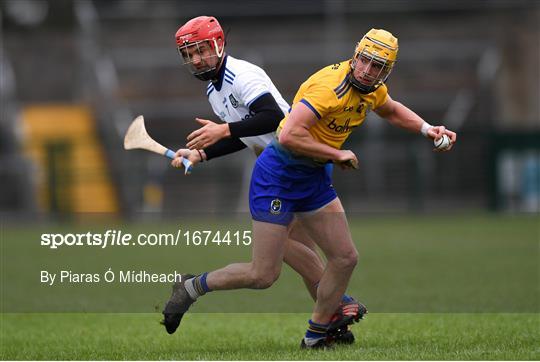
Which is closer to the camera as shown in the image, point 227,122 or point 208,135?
point 208,135

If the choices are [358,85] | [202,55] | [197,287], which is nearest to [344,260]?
[197,287]

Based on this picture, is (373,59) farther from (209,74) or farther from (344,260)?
(344,260)

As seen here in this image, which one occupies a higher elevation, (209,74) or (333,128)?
(209,74)

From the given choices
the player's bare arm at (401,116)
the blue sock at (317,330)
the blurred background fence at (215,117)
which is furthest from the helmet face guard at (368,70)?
the blurred background fence at (215,117)

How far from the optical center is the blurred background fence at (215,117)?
70.9 ft

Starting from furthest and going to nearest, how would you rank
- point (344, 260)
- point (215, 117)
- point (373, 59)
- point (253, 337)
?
point (215, 117) < point (253, 337) < point (344, 260) < point (373, 59)

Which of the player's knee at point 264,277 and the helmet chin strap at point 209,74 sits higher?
the helmet chin strap at point 209,74

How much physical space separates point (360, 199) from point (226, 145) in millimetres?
15458

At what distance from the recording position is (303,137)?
6.39m

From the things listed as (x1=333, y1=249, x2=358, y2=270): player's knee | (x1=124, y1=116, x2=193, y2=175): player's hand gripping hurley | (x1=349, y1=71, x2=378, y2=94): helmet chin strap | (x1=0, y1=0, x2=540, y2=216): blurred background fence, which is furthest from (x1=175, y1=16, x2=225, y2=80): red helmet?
(x1=0, y1=0, x2=540, y2=216): blurred background fence

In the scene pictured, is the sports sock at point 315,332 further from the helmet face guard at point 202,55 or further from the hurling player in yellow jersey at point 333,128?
the helmet face guard at point 202,55

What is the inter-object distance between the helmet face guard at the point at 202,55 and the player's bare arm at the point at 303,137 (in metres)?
0.76

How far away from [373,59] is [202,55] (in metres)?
1.15

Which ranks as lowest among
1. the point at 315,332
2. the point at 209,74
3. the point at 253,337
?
the point at 253,337
